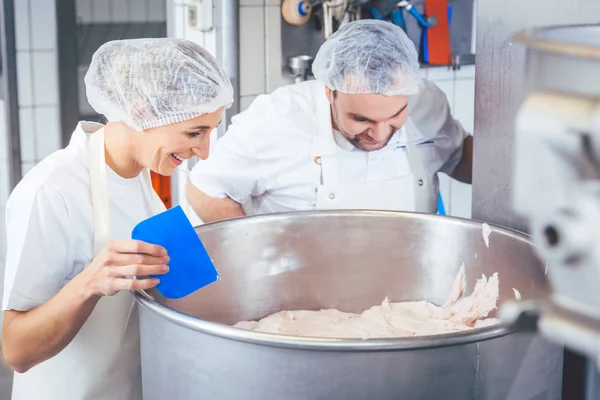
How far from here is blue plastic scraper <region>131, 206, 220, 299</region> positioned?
1170 millimetres

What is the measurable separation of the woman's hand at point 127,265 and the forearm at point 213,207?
82cm

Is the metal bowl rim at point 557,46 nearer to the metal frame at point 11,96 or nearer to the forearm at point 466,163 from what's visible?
the forearm at point 466,163

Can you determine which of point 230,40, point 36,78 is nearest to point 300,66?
point 230,40

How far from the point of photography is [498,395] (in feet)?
3.02

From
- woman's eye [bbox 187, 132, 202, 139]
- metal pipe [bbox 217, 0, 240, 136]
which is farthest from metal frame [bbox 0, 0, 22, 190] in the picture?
woman's eye [bbox 187, 132, 202, 139]

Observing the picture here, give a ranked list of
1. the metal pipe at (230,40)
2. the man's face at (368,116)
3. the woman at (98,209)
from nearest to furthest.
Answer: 1. the woman at (98,209)
2. the man's face at (368,116)
3. the metal pipe at (230,40)

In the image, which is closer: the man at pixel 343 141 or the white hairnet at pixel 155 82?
the white hairnet at pixel 155 82

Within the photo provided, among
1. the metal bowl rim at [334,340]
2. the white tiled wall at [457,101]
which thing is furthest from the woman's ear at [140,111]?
the white tiled wall at [457,101]

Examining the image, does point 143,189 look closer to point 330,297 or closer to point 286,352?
point 330,297

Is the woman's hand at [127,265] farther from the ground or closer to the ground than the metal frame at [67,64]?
closer to the ground

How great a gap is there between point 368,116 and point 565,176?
133cm

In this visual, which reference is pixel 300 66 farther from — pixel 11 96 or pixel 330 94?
pixel 11 96

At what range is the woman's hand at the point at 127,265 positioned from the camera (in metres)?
1.12

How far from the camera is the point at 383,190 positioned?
6.26ft
